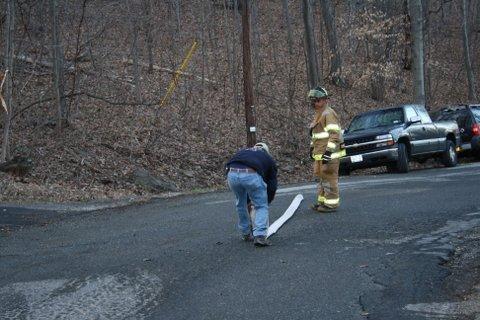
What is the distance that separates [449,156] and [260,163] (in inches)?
539

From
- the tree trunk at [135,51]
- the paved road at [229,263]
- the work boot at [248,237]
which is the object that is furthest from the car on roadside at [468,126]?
the work boot at [248,237]

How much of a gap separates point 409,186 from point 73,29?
1475 centimetres

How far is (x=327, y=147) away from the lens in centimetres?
1079

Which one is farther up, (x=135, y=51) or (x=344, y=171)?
(x=135, y=51)

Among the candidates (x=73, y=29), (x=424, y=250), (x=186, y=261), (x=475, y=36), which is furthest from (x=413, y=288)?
(x=475, y=36)

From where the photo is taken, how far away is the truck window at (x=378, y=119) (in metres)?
19.8

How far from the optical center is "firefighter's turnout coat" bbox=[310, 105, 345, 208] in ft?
35.4

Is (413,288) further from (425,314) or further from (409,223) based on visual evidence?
(409,223)

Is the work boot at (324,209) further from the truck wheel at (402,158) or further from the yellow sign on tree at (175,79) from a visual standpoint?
the yellow sign on tree at (175,79)

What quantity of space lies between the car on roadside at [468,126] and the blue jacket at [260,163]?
52.8 feet

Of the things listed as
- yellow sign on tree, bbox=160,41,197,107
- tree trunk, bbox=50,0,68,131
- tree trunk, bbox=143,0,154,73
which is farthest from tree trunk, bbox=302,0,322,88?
tree trunk, bbox=50,0,68,131

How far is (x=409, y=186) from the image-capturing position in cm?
1449

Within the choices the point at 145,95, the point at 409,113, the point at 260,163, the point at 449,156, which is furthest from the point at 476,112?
the point at 260,163

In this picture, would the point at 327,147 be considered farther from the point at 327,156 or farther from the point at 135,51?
the point at 135,51
